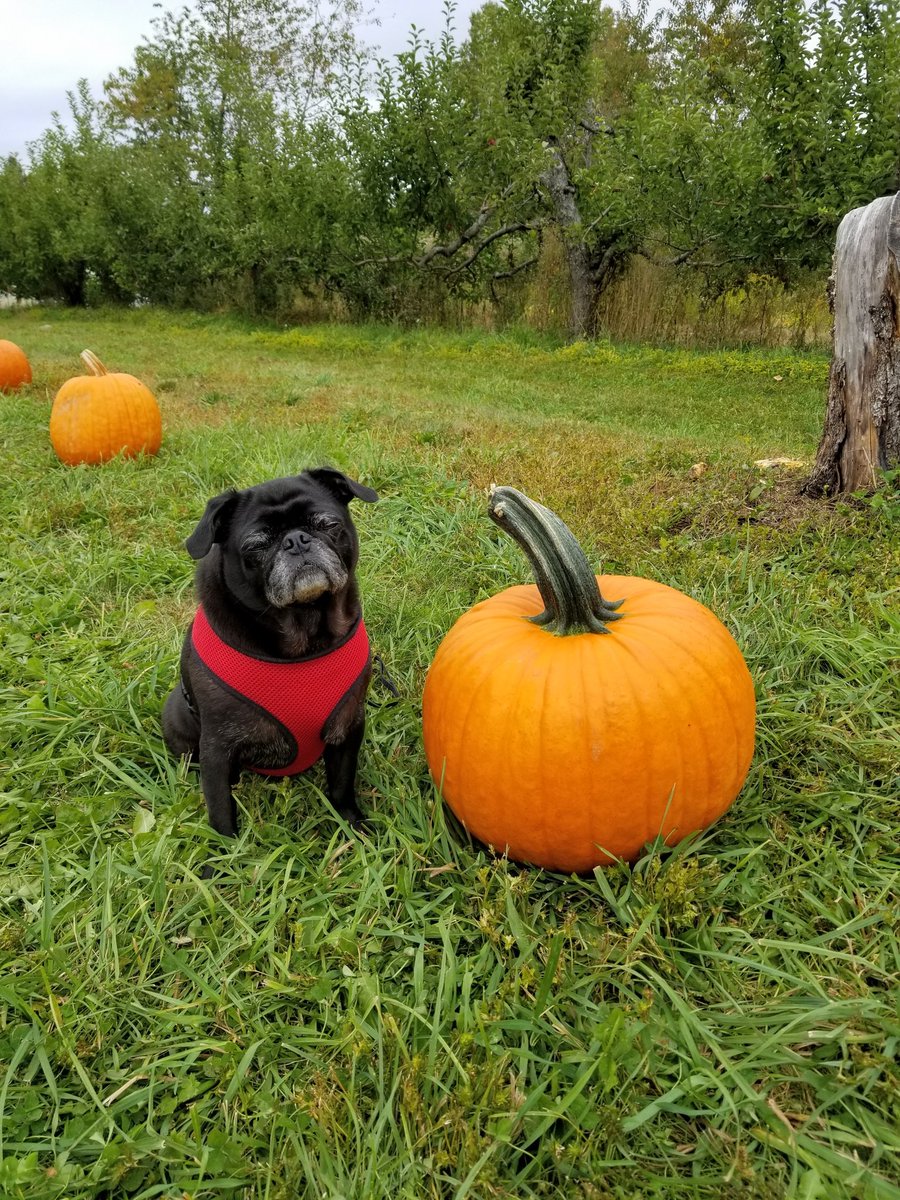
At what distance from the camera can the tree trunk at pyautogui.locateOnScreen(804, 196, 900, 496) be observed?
3.48m

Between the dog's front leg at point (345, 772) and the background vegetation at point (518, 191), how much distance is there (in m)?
10.4

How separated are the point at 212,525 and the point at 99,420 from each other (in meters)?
4.13

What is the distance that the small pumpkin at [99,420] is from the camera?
17.9 feet

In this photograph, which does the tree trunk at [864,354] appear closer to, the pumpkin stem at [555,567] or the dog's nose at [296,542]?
the pumpkin stem at [555,567]

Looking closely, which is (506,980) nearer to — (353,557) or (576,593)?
(576,593)

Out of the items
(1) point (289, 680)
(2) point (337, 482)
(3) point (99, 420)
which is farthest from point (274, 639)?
(3) point (99, 420)

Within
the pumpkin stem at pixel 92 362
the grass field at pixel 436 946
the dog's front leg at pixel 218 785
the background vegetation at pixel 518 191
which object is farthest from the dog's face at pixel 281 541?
the background vegetation at pixel 518 191

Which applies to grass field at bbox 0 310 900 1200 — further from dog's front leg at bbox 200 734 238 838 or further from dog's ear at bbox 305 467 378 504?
dog's ear at bbox 305 467 378 504

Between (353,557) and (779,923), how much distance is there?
62.7 inches

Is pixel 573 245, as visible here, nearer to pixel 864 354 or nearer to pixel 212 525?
pixel 864 354

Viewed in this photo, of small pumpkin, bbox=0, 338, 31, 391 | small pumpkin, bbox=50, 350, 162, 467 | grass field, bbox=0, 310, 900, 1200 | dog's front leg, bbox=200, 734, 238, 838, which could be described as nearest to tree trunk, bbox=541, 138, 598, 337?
small pumpkin, bbox=0, 338, 31, 391

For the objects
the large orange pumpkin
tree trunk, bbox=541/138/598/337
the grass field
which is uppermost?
tree trunk, bbox=541/138/598/337

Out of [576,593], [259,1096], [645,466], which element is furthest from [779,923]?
[645,466]

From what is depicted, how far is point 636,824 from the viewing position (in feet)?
6.41
